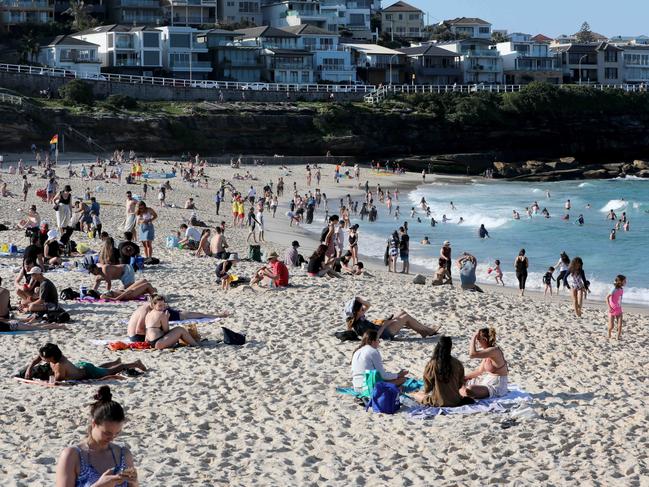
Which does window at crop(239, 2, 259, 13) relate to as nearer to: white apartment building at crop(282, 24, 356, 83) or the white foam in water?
white apartment building at crop(282, 24, 356, 83)

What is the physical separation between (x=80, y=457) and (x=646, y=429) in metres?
5.50

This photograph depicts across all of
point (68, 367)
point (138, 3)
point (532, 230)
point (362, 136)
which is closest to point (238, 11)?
point (138, 3)

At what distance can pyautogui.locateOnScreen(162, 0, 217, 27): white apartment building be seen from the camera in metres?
79.6

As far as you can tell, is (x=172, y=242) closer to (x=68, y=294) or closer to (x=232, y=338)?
(x=68, y=294)

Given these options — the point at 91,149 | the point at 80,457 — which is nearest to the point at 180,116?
the point at 91,149

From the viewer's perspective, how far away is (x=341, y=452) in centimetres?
825

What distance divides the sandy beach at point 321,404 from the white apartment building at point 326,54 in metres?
61.1

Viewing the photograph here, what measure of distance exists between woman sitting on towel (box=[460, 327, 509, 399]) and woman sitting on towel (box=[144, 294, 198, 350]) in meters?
3.42

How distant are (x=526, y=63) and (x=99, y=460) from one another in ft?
266

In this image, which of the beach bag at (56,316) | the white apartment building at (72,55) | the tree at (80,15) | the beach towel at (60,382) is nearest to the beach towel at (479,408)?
the beach towel at (60,382)

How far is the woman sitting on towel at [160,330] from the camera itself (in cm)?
1141

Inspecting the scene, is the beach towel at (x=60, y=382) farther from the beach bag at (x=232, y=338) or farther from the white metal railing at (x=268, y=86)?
the white metal railing at (x=268, y=86)

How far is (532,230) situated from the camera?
1389 inches

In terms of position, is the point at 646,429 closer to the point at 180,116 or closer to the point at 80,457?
the point at 80,457
